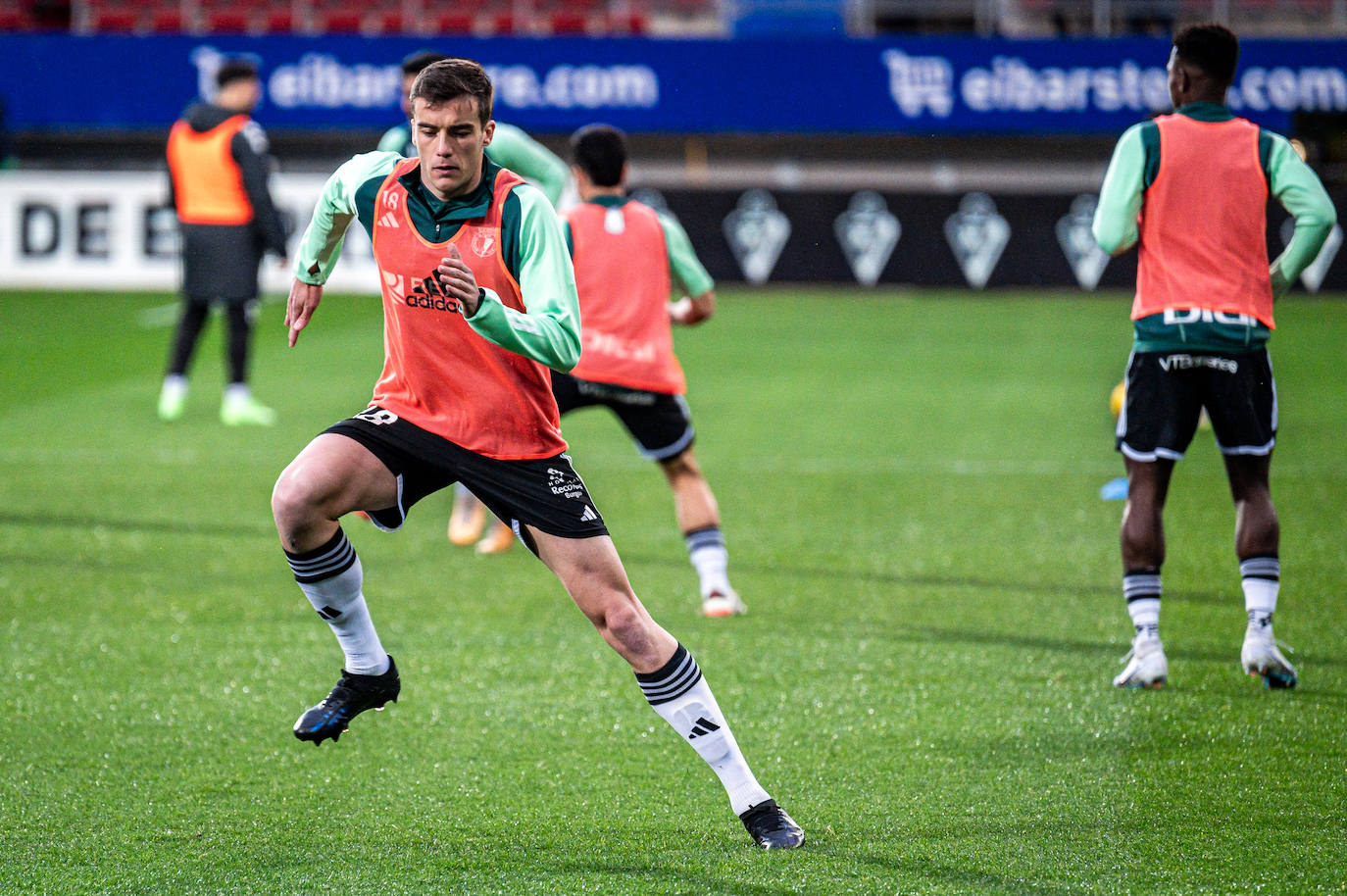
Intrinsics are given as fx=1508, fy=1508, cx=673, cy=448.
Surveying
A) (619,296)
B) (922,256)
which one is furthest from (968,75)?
(619,296)

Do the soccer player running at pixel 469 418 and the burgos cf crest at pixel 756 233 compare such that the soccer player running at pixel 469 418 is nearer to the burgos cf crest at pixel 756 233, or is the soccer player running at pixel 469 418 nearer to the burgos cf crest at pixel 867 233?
the burgos cf crest at pixel 756 233

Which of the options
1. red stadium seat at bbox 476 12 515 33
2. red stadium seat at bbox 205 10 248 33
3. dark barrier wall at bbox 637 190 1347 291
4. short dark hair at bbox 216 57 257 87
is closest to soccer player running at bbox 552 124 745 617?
short dark hair at bbox 216 57 257 87

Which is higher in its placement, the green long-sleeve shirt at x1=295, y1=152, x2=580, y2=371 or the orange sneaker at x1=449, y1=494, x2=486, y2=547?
the green long-sleeve shirt at x1=295, y1=152, x2=580, y2=371

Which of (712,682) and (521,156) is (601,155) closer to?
(521,156)

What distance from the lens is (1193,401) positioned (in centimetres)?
498

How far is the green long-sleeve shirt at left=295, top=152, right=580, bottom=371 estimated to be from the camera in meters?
3.38

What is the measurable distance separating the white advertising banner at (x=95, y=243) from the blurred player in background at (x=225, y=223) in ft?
26.2

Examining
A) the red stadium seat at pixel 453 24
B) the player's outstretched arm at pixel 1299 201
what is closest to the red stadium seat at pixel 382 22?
the red stadium seat at pixel 453 24

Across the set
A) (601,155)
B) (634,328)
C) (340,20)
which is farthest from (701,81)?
(634,328)

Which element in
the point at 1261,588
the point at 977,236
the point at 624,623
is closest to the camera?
the point at 624,623

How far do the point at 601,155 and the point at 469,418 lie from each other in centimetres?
252

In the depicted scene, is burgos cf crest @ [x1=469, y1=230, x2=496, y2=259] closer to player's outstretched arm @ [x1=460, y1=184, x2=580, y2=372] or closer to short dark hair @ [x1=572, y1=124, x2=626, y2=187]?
player's outstretched arm @ [x1=460, y1=184, x2=580, y2=372]

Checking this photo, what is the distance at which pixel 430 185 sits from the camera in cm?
371

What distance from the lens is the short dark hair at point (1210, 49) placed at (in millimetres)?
4879
